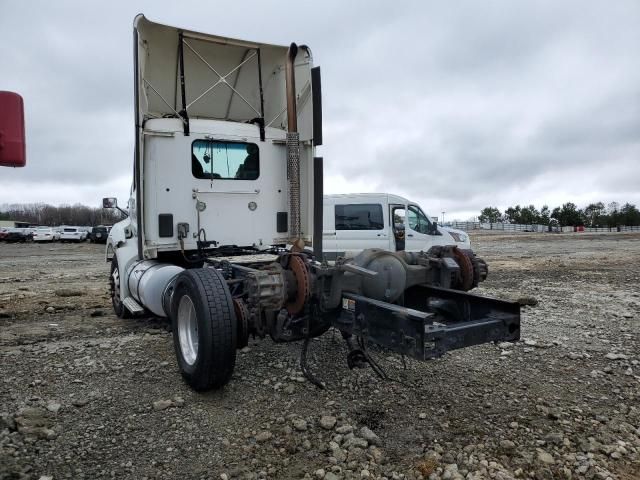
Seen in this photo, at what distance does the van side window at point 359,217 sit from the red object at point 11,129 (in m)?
10.6

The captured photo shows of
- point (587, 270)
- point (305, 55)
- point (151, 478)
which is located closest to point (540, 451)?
point (151, 478)

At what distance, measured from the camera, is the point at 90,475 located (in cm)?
296

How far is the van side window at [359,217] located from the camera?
493 inches

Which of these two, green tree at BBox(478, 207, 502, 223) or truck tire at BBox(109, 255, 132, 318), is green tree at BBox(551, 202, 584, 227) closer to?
green tree at BBox(478, 207, 502, 223)

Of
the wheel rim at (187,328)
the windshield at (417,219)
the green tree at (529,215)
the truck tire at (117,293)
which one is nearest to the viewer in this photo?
the wheel rim at (187,328)

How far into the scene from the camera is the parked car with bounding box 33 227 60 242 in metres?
42.8

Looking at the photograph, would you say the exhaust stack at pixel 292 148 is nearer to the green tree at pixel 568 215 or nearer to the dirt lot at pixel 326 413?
the dirt lot at pixel 326 413

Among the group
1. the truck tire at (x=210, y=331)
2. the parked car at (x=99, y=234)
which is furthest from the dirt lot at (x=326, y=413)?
the parked car at (x=99, y=234)

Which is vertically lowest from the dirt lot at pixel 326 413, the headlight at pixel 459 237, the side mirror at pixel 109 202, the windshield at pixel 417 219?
the dirt lot at pixel 326 413

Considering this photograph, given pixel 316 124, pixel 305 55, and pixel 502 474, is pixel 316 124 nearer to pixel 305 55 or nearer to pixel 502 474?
pixel 305 55

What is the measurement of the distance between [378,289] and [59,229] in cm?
4601

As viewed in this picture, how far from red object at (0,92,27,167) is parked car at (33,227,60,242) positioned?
152 feet

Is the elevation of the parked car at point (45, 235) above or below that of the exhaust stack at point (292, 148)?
below

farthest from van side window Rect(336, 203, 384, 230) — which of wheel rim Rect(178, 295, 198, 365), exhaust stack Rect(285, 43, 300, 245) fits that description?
wheel rim Rect(178, 295, 198, 365)
